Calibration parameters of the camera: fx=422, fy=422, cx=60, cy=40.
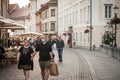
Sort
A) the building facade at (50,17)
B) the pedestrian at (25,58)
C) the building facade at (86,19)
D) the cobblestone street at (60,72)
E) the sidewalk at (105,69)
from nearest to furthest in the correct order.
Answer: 1. the pedestrian at (25,58)
2. the cobblestone street at (60,72)
3. the sidewalk at (105,69)
4. the building facade at (86,19)
5. the building facade at (50,17)

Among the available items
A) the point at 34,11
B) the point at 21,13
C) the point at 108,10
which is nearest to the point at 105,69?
the point at 108,10

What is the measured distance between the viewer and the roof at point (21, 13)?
5369 inches

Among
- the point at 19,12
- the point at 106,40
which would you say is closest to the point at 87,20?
the point at 106,40

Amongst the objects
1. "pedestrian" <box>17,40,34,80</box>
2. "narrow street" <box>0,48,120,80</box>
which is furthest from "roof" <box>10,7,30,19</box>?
"pedestrian" <box>17,40,34,80</box>

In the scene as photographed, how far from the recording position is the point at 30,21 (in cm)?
12900

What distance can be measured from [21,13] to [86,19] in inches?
3278

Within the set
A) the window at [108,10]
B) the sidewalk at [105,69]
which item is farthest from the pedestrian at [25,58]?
the window at [108,10]

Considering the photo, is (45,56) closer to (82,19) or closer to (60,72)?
(60,72)

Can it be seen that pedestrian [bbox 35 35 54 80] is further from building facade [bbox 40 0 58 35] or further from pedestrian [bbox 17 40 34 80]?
building facade [bbox 40 0 58 35]

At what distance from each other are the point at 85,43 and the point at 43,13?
42805 millimetres

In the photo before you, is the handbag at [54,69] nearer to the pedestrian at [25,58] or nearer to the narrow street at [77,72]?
the pedestrian at [25,58]

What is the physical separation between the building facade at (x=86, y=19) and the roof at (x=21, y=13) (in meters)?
65.0

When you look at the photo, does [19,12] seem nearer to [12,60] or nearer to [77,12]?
[77,12]

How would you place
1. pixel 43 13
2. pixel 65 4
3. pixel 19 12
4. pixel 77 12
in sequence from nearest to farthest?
pixel 77 12
pixel 65 4
pixel 43 13
pixel 19 12
